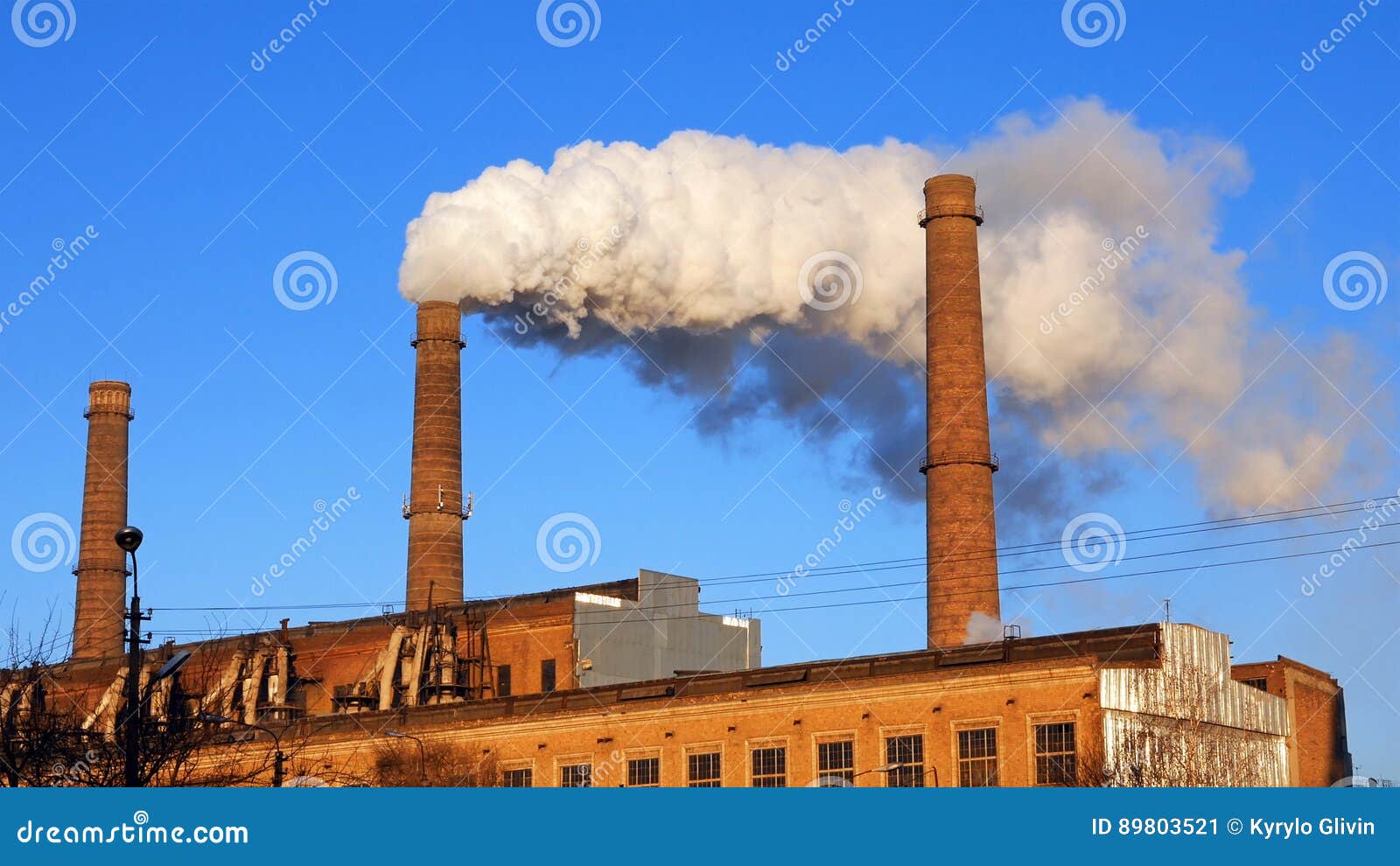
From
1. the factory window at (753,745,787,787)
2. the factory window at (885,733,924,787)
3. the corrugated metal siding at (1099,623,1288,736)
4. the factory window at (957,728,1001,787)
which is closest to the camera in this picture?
the corrugated metal siding at (1099,623,1288,736)

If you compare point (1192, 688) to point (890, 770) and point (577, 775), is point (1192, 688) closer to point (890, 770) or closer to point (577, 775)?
point (890, 770)

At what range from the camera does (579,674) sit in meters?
52.2

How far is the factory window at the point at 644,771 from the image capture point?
1604 inches

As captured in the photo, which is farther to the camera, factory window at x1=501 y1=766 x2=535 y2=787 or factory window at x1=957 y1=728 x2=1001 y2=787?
factory window at x1=501 y1=766 x2=535 y2=787

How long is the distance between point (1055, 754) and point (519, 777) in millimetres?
14179

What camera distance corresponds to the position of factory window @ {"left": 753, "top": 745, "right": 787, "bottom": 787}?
3906 centimetres

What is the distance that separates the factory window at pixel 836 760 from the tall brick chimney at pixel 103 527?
1453 inches

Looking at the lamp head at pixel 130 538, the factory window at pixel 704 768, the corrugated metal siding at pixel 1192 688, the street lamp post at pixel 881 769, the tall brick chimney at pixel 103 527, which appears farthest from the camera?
the tall brick chimney at pixel 103 527

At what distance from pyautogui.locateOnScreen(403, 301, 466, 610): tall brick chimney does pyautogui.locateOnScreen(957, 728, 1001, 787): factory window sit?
24.3m

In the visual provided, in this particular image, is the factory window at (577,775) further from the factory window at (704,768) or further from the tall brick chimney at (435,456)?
the tall brick chimney at (435,456)

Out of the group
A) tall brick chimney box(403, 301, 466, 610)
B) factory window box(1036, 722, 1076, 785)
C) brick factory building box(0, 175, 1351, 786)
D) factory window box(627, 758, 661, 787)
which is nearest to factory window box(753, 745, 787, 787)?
brick factory building box(0, 175, 1351, 786)

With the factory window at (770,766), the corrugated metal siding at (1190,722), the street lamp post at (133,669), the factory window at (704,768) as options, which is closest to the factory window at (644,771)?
the factory window at (704,768)

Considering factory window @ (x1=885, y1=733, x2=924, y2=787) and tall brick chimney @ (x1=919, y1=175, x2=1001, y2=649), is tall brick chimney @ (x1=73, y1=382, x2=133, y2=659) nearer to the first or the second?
tall brick chimney @ (x1=919, y1=175, x2=1001, y2=649)

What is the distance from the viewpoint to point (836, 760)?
38438 mm
